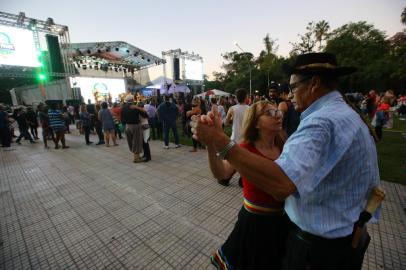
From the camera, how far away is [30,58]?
15555mm

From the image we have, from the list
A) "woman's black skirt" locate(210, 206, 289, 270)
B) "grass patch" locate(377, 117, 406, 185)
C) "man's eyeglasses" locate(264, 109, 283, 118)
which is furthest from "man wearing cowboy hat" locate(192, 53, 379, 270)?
"grass patch" locate(377, 117, 406, 185)

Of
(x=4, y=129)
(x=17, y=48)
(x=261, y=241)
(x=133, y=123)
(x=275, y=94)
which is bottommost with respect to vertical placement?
(x=4, y=129)

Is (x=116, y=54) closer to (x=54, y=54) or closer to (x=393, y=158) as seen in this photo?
(x=54, y=54)

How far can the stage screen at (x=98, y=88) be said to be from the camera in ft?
67.6

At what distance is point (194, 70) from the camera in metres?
30.3

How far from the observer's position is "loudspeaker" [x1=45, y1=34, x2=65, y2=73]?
1618cm

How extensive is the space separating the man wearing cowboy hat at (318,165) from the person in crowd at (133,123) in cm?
551

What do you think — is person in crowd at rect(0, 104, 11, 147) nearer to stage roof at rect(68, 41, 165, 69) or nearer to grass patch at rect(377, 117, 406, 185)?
stage roof at rect(68, 41, 165, 69)

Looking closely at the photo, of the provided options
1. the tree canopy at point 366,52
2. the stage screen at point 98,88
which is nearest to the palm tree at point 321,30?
the tree canopy at point 366,52

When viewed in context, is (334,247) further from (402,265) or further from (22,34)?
(22,34)

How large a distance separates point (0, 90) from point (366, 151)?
56.2 meters

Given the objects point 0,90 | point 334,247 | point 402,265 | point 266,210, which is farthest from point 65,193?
point 0,90

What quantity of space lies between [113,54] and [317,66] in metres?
25.8

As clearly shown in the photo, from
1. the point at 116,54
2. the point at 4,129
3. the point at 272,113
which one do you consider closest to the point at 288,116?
the point at 272,113
